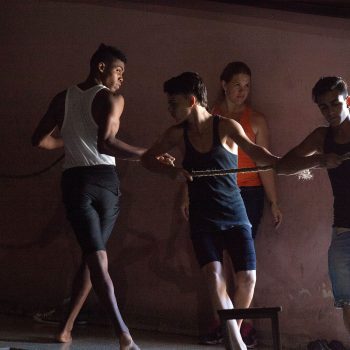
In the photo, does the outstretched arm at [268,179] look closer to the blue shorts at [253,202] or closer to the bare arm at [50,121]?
the blue shorts at [253,202]

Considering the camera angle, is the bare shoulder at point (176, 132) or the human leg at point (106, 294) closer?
the bare shoulder at point (176, 132)

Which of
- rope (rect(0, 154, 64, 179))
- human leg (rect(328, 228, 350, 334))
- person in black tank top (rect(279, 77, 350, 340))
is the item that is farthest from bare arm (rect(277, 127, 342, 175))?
rope (rect(0, 154, 64, 179))

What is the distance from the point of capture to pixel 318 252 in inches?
160

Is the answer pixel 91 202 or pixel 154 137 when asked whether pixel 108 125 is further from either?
pixel 154 137

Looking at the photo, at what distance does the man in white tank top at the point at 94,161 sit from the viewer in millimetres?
3611

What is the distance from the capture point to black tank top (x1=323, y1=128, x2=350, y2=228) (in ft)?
10.3

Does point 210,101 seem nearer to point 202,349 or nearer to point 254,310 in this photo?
point 202,349

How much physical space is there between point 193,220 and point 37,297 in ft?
6.93

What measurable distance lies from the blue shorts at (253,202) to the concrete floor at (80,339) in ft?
2.76

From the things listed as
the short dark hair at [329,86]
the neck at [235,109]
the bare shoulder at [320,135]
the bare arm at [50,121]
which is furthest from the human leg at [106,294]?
the short dark hair at [329,86]

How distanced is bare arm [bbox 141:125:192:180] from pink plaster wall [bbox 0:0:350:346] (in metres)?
1.03

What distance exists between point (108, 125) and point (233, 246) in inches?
40.0

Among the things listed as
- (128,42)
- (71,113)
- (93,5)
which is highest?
(93,5)

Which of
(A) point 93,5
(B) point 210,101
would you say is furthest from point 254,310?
(A) point 93,5
